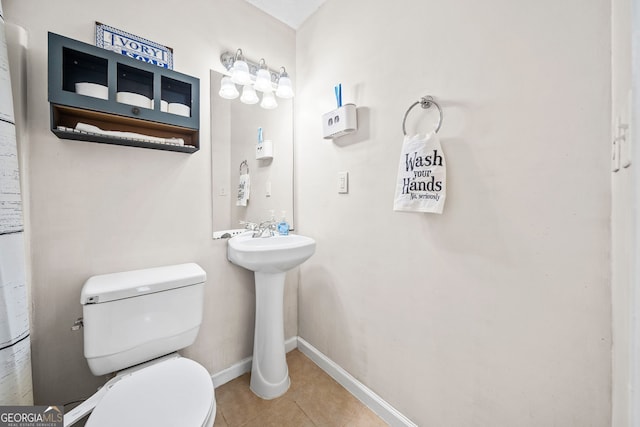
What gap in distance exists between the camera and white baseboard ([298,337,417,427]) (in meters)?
1.21

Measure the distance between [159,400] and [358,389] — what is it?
3.32ft

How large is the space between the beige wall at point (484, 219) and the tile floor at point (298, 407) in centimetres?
17

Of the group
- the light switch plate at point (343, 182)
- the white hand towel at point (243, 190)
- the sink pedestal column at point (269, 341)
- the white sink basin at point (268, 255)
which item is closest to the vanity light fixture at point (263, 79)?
the white hand towel at point (243, 190)

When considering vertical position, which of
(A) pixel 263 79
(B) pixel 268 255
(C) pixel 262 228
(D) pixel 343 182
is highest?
(A) pixel 263 79

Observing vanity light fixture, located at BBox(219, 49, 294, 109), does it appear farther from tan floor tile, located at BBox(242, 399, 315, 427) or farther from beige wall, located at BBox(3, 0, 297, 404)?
tan floor tile, located at BBox(242, 399, 315, 427)

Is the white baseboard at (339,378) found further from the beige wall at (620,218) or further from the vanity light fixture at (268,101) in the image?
the vanity light fixture at (268,101)

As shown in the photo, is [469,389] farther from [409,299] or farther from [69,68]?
[69,68]

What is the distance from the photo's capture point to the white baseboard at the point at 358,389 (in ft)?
3.96

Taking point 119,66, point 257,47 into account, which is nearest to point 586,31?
point 257,47

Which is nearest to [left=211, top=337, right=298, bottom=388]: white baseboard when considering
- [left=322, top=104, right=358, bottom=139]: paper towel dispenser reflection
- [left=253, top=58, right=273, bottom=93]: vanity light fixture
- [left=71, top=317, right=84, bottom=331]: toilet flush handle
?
[left=71, top=317, right=84, bottom=331]: toilet flush handle

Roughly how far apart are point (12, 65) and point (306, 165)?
1342mm

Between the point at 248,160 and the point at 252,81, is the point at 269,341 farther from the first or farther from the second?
the point at 252,81

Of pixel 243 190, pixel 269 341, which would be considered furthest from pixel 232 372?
pixel 243 190

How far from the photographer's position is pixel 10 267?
33.3 inches
